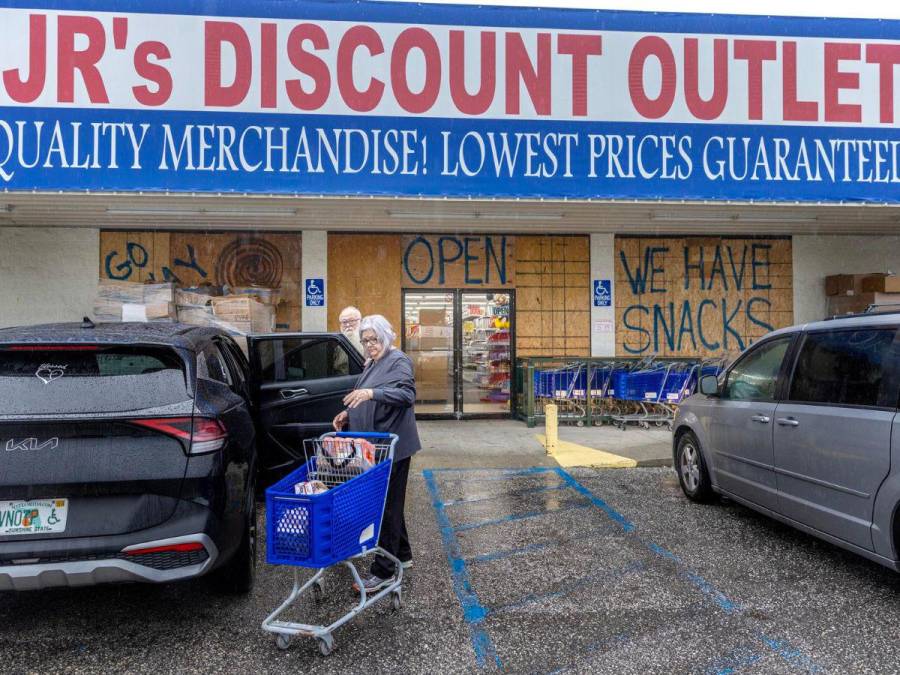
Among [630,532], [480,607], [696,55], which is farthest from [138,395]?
[696,55]

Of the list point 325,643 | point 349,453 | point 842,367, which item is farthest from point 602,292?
point 325,643

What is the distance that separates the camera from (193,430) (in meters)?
3.21

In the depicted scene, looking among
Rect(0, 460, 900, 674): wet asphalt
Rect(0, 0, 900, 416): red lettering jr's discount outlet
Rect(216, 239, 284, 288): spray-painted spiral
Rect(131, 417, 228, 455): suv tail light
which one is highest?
Rect(0, 0, 900, 416): red lettering jr's discount outlet

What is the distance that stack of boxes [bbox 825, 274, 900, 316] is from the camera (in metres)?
10.2

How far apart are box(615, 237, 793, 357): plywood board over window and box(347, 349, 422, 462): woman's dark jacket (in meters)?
7.94

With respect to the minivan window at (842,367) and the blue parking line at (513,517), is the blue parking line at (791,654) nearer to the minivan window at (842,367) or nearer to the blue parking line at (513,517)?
the minivan window at (842,367)

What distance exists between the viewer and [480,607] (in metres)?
3.70

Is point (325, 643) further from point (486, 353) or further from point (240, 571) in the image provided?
point (486, 353)

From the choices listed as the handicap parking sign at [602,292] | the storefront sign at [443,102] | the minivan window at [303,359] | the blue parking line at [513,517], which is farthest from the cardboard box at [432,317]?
the blue parking line at [513,517]

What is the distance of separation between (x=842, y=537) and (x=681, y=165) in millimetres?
6153

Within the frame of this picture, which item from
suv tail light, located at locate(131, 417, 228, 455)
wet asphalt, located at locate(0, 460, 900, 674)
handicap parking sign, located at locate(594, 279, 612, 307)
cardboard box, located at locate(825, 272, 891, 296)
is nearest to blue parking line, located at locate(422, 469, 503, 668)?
wet asphalt, located at locate(0, 460, 900, 674)

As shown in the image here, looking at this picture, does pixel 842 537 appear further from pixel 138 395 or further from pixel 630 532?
pixel 138 395

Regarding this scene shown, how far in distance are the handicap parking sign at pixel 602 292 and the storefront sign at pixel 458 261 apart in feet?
5.05

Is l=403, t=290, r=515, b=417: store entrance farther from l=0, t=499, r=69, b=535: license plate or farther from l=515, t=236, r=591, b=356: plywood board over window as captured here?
l=0, t=499, r=69, b=535: license plate
